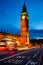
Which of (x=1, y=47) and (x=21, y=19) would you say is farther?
(x=21, y=19)

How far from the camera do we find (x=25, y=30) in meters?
131

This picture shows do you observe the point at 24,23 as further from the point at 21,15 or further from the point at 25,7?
the point at 25,7

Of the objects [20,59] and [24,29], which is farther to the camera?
[24,29]

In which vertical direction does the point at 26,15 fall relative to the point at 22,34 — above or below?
above

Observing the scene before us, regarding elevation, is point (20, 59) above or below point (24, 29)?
below

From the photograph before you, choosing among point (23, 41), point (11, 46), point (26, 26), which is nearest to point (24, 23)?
point (26, 26)

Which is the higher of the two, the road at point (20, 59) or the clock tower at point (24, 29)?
the clock tower at point (24, 29)

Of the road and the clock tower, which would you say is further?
the clock tower

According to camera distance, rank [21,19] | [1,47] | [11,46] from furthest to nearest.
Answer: [21,19]
[11,46]
[1,47]

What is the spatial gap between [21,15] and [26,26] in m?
11.7

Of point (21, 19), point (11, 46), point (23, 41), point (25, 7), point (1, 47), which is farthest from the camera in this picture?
point (25, 7)

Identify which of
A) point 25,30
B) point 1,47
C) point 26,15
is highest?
point 26,15

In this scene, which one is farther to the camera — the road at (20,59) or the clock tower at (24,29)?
the clock tower at (24,29)

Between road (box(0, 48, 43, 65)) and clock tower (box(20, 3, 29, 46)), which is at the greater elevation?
clock tower (box(20, 3, 29, 46))
